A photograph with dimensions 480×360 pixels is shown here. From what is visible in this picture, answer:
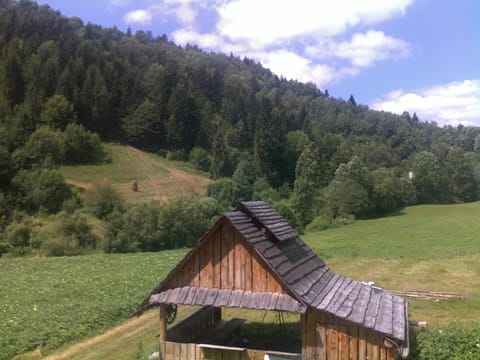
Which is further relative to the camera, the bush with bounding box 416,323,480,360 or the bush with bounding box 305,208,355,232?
the bush with bounding box 305,208,355,232

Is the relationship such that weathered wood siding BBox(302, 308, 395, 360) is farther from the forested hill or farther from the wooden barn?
the forested hill

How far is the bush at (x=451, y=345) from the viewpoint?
13422mm

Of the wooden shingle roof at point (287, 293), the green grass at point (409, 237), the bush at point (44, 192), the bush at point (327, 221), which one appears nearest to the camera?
the wooden shingle roof at point (287, 293)

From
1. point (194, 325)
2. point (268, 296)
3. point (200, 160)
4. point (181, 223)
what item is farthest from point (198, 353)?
point (200, 160)

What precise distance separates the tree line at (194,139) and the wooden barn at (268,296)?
42712mm

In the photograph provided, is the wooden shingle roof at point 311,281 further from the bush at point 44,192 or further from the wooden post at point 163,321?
the bush at point 44,192

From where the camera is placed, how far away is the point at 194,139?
113 m

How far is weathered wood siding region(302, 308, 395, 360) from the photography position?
1265 centimetres

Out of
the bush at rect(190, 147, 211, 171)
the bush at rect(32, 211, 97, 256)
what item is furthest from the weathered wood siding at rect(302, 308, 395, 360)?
the bush at rect(190, 147, 211, 171)

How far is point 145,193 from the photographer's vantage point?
74.9 m

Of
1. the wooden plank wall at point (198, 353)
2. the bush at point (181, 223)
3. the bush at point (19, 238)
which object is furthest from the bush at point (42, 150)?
the wooden plank wall at point (198, 353)

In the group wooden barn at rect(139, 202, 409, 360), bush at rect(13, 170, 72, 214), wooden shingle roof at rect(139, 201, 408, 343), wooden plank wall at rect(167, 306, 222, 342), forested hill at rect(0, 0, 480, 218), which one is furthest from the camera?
forested hill at rect(0, 0, 480, 218)

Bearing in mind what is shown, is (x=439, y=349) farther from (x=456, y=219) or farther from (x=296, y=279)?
(x=456, y=219)

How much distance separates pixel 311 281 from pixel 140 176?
71.4 meters
